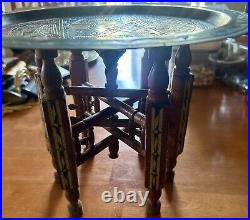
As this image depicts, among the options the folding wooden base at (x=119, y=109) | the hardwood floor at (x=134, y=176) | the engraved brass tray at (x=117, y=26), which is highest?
the engraved brass tray at (x=117, y=26)

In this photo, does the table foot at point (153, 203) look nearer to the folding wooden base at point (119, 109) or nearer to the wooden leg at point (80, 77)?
the folding wooden base at point (119, 109)

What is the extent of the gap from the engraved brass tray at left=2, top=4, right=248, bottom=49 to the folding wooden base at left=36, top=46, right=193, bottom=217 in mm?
75

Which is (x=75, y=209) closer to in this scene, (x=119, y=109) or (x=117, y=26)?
(x=119, y=109)

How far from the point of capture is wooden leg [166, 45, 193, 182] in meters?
0.99

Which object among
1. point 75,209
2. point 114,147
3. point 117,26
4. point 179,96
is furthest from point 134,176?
point 117,26

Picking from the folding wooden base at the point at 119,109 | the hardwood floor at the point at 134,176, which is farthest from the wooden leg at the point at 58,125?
the hardwood floor at the point at 134,176

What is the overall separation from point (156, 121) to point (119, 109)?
258 millimetres

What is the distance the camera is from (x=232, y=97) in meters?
2.07

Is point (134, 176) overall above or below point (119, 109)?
below

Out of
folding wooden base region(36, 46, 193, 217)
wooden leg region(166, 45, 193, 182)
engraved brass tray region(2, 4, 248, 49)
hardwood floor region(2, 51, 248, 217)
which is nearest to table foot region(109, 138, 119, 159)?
folding wooden base region(36, 46, 193, 217)

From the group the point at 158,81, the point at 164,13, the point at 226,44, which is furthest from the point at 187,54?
the point at 226,44

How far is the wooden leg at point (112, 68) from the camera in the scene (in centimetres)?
104

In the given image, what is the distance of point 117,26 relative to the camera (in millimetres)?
1062

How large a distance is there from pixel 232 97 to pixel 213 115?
1.04 feet
